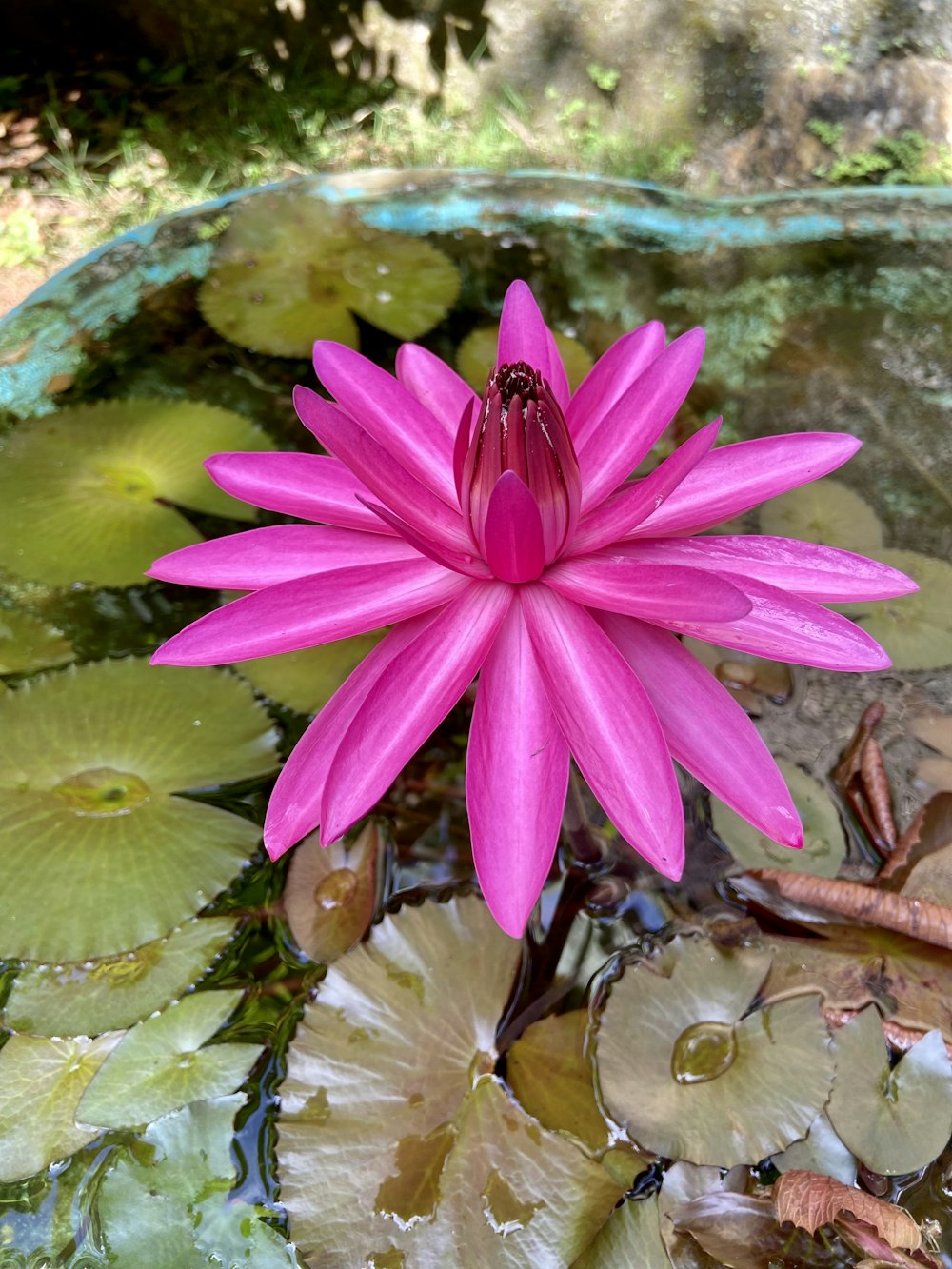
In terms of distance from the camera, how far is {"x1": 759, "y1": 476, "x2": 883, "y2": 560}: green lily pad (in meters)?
1.47

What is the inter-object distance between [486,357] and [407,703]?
3.68ft

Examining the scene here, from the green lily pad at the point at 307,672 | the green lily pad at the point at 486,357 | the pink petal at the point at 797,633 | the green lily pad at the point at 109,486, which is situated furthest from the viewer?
the green lily pad at the point at 486,357

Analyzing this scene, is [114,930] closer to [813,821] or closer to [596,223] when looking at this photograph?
[813,821]

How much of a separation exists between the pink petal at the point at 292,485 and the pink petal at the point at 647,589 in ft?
0.86

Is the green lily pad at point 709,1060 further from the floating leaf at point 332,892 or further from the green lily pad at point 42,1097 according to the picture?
the green lily pad at point 42,1097

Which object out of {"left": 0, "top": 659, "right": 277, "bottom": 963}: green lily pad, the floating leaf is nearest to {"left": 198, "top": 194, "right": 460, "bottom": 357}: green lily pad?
{"left": 0, "top": 659, "right": 277, "bottom": 963}: green lily pad

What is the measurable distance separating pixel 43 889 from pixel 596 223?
1.75 meters

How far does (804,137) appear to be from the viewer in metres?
2.88

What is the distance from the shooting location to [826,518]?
1503 mm

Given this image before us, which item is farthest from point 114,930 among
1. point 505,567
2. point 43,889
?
point 505,567

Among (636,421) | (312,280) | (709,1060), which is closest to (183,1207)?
(709,1060)

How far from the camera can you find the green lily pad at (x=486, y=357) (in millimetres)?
1711

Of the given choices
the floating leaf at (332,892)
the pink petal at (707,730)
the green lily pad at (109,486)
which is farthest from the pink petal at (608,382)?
the green lily pad at (109,486)

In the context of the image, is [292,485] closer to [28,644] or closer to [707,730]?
[707,730]
